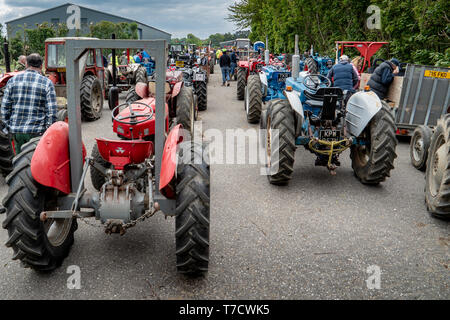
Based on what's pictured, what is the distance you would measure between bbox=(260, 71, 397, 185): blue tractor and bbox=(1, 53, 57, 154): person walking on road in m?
2.90

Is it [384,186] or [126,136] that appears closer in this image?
[126,136]

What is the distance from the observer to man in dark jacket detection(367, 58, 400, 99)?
26.6 feet

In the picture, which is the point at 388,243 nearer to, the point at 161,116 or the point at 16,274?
the point at 161,116

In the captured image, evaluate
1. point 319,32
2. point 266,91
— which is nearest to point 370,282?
point 266,91

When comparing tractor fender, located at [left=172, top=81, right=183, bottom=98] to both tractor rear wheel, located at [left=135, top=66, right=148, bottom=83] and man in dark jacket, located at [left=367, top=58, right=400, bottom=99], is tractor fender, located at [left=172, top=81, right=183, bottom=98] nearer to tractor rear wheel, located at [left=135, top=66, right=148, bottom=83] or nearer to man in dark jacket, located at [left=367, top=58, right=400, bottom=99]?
man in dark jacket, located at [left=367, top=58, right=400, bottom=99]

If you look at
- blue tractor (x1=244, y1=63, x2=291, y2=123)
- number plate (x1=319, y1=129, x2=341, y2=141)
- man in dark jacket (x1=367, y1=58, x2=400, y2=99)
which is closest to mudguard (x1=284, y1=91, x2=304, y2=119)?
number plate (x1=319, y1=129, x2=341, y2=141)

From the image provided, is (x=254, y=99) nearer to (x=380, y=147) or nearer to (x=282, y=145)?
(x=282, y=145)

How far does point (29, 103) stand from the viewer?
446 centimetres

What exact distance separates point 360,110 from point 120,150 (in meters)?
3.57

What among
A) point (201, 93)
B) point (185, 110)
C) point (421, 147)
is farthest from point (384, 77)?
→ point (201, 93)

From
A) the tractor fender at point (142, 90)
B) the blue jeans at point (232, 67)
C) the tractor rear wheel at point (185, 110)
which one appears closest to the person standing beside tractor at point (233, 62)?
the blue jeans at point (232, 67)

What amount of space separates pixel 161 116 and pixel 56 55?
26.9 feet

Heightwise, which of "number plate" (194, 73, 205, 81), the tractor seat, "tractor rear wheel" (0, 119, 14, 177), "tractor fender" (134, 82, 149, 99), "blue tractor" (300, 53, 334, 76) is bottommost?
"tractor rear wheel" (0, 119, 14, 177)
